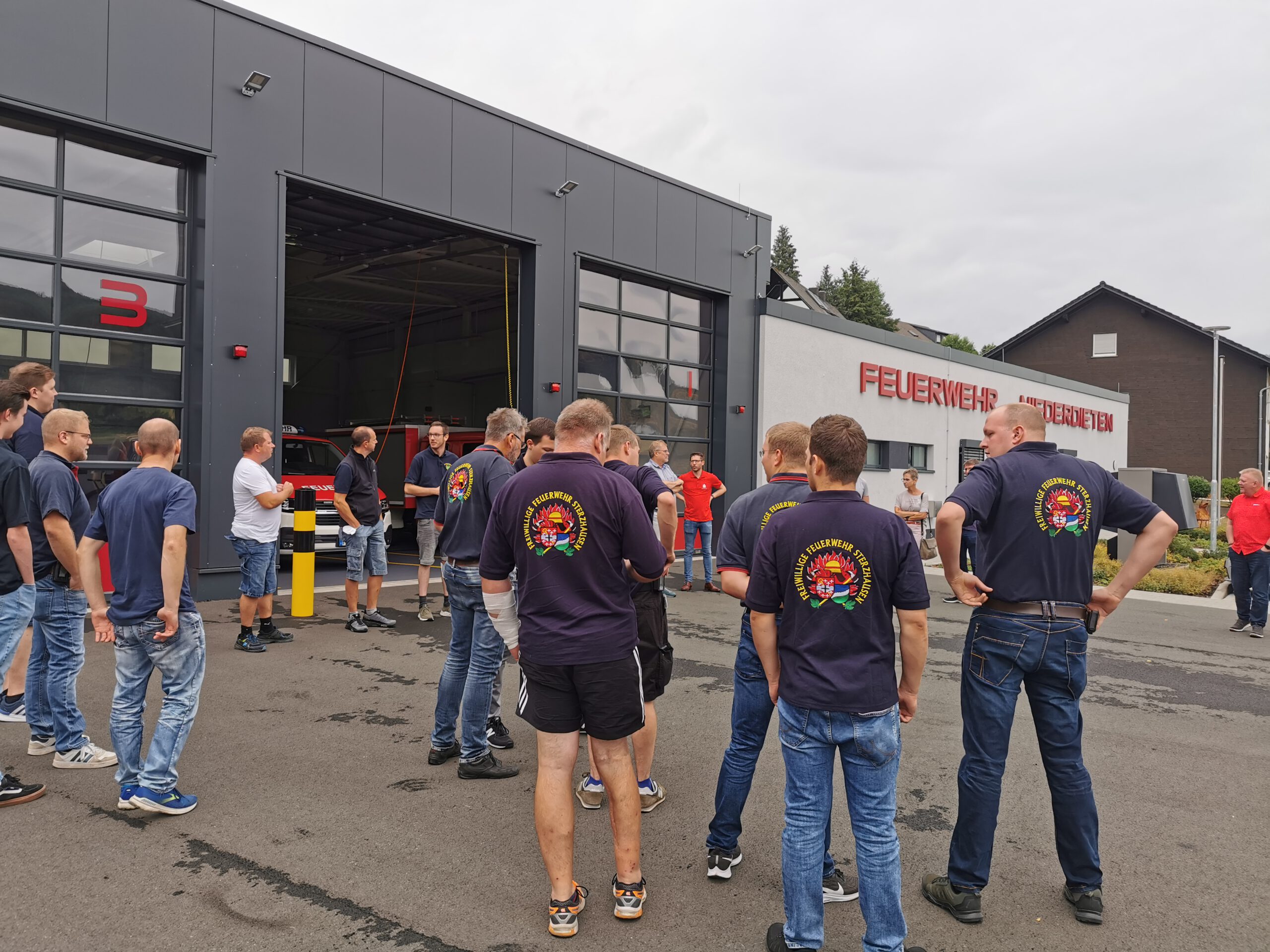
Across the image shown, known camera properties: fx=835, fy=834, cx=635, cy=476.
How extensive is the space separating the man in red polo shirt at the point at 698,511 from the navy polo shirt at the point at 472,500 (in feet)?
21.4

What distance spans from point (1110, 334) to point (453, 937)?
4815 cm

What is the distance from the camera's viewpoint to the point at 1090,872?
3109 millimetres

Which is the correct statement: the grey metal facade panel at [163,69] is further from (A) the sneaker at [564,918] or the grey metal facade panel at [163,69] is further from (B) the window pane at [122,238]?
(A) the sneaker at [564,918]

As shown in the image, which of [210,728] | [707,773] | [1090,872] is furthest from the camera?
[210,728]

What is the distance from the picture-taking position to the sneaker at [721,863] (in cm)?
328

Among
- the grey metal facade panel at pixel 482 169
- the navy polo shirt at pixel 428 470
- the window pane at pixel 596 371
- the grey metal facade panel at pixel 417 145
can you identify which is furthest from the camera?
the window pane at pixel 596 371

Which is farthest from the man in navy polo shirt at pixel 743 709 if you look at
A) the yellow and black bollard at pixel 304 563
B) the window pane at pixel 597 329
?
the window pane at pixel 597 329

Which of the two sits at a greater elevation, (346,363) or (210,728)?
(346,363)

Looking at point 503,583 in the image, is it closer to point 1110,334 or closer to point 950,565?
point 950,565

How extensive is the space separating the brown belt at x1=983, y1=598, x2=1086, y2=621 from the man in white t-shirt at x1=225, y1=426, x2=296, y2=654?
5678 millimetres

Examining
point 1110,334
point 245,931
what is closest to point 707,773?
point 245,931

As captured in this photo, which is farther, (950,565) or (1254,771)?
(1254,771)

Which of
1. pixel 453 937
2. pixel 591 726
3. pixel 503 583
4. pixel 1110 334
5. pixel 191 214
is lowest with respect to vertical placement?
pixel 453 937

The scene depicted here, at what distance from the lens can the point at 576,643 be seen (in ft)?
9.68
